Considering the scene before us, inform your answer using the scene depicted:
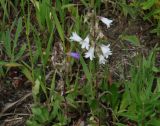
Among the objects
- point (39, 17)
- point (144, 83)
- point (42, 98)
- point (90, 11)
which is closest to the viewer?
point (90, 11)

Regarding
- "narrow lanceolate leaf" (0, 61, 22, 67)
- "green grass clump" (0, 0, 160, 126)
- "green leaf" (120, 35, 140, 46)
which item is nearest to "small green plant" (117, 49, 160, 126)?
"green grass clump" (0, 0, 160, 126)

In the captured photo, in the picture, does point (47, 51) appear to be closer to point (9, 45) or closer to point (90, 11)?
point (9, 45)

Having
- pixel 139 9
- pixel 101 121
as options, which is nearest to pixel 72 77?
pixel 101 121

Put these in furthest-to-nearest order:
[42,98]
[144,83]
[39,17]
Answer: [39,17] < [42,98] < [144,83]

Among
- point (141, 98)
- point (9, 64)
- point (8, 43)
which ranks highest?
point (8, 43)

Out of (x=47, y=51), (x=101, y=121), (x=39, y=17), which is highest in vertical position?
(x=39, y=17)

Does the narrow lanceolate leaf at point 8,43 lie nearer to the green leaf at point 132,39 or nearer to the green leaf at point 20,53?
the green leaf at point 20,53

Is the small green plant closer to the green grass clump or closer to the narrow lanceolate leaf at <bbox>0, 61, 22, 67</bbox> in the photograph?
the green grass clump

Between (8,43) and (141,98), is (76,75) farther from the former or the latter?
(141,98)

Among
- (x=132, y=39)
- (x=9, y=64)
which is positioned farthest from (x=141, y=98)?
(x=9, y=64)

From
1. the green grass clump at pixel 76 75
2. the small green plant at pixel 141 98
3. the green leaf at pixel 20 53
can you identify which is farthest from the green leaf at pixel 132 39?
the green leaf at pixel 20 53

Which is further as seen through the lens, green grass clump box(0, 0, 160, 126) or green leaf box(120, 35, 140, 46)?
green leaf box(120, 35, 140, 46)
